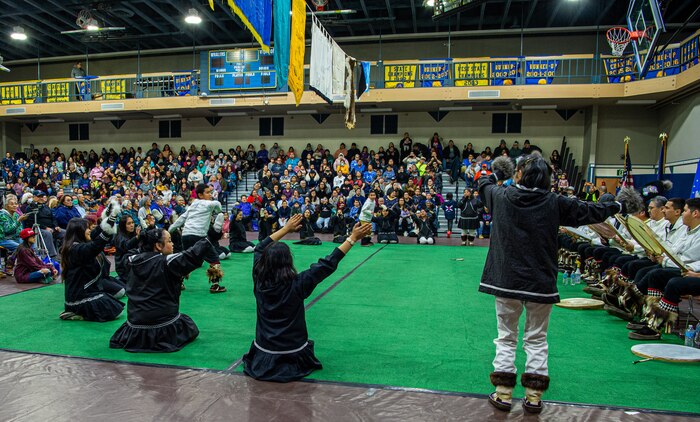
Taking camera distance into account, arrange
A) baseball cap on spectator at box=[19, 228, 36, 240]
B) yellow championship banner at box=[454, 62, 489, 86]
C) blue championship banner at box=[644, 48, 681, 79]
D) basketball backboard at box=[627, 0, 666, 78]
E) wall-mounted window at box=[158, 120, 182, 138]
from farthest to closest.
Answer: wall-mounted window at box=[158, 120, 182, 138]
yellow championship banner at box=[454, 62, 489, 86]
blue championship banner at box=[644, 48, 681, 79]
basketball backboard at box=[627, 0, 666, 78]
baseball cap on spectator at box=[19, 228, 36, 240]

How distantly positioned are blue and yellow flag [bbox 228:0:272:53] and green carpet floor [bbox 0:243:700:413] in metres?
3.98

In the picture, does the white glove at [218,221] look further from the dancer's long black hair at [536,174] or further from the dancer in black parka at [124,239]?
the dancer's long black hair at [536,174]

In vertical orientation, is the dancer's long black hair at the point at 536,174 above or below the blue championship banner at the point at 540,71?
below

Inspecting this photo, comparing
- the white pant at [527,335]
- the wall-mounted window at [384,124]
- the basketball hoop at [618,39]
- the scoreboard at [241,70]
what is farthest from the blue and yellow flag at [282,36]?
the wall-mounted window at [384,124]

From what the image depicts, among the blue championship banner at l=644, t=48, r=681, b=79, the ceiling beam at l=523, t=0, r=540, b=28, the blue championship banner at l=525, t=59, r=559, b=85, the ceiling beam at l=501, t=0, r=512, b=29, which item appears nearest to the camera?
the blue championship banner at l=644, t=48, r=681, b=79

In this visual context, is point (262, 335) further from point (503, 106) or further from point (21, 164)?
point (21, 164)

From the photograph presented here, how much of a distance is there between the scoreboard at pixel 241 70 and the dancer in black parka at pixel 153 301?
1338 centimetres

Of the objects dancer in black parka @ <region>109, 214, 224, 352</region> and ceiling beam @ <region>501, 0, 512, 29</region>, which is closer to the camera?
dancer in black parka @ <region>109, 214, 224, 352</region>

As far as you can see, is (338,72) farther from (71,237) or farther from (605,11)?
(605,11)

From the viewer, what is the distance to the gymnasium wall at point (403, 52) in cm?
2036

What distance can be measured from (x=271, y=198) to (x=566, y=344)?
41.2 feet

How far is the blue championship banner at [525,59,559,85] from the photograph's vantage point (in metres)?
17.5

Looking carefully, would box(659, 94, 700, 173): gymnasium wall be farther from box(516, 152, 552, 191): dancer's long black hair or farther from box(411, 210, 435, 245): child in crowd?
box(516, 152, 552, 191): dancer's long black hair

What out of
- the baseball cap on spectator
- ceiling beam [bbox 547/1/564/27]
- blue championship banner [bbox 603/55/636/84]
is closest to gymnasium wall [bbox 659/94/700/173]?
blue championship banner [bbox 603/55/636/84]
